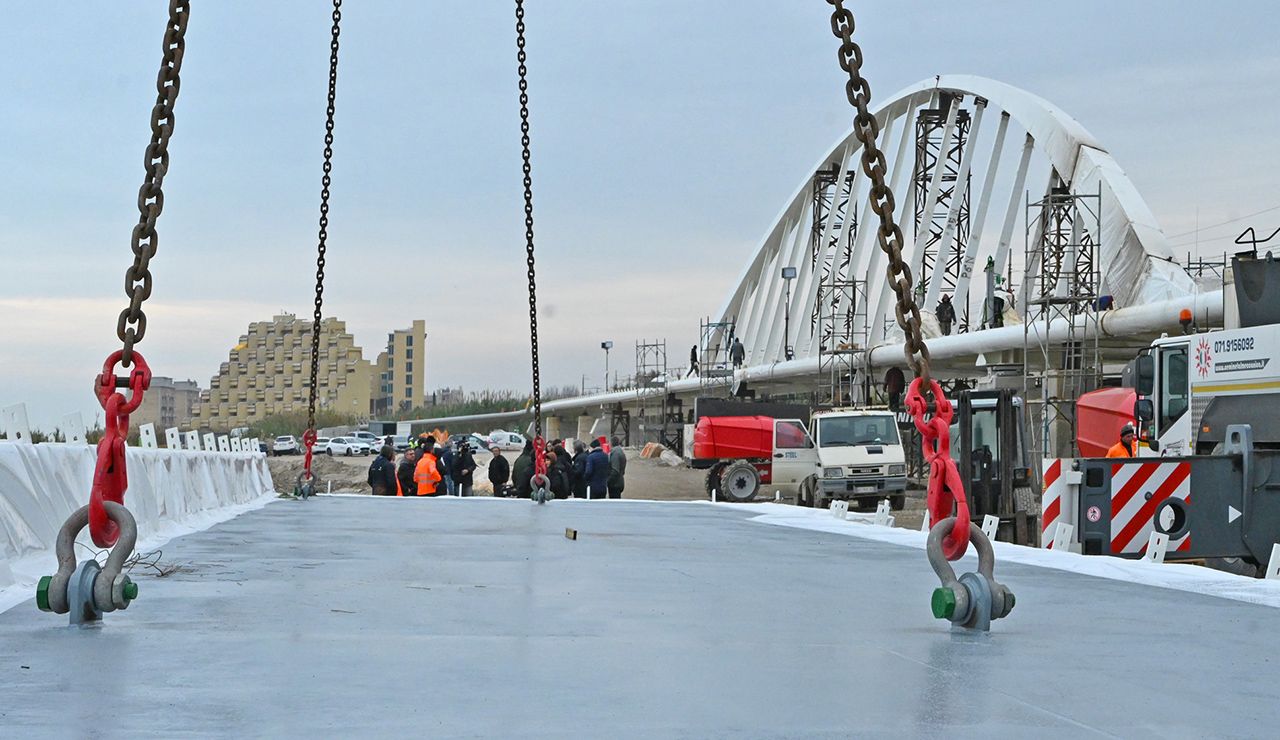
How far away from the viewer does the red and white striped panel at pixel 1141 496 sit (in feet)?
39.2

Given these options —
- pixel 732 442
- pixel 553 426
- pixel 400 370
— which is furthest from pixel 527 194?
pixel 400 370

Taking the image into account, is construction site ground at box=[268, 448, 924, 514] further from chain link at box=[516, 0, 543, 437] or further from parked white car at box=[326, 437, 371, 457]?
chain link at box=[516, 0, 543, 437]

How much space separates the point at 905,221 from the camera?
217ft

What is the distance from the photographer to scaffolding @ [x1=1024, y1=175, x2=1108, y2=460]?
37.5 meters

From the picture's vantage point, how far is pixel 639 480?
52625 millimetres

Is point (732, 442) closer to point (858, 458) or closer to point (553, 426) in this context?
point (858, 458)

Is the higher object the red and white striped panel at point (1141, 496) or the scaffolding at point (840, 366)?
the scaffolding at point (840, 366)

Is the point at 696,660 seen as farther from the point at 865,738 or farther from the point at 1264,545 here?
the point at 1264,545

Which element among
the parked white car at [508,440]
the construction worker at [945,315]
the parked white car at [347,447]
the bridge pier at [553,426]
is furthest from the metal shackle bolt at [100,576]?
A: the bridge pier at [553,426]

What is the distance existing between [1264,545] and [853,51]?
844cm

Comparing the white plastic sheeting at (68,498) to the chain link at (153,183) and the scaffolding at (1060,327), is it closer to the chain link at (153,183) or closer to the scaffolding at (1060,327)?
the chain link at (153,183)

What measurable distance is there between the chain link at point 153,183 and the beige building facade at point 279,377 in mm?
137604

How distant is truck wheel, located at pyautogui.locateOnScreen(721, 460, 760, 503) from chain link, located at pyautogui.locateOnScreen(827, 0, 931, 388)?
28.8 m

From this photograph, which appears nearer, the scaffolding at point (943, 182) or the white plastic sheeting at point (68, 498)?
the white plastic sheeting at point (68, 498)
